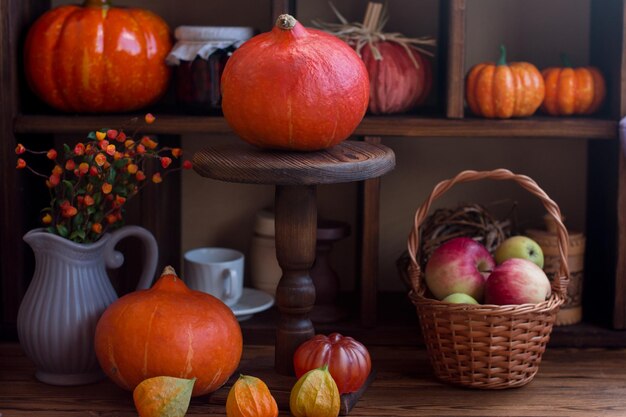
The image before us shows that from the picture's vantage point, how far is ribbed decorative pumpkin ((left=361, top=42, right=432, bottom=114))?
190 centimetres

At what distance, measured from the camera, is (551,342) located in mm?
1931

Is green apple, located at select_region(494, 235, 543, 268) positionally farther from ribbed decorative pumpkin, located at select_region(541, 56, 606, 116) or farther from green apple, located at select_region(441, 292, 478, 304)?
ribbed decorative pumpkin, located at select_region(541, 56, 606, 116)

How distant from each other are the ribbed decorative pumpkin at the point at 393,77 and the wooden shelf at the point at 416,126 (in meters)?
0.05

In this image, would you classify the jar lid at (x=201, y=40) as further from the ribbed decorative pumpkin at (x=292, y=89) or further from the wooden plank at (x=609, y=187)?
the wooden plank at (x=609, y=187)

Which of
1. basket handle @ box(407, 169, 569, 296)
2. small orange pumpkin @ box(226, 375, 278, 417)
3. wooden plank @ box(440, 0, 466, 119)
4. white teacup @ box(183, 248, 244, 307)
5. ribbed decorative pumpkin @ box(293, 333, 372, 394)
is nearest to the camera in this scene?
small orange pumpkin @ box(226, 375, 278, 417)

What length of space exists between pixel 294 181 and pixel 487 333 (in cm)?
45

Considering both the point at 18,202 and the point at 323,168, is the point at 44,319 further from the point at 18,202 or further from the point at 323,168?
the point at 323,168

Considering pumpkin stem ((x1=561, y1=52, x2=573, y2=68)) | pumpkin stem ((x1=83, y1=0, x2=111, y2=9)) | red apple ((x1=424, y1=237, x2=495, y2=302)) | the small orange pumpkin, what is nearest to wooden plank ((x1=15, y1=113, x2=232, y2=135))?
pumpkin stem ((x1=83, y1=0, x2=111, y2=9))

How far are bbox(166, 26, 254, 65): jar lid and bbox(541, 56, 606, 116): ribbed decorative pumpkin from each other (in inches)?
24.9

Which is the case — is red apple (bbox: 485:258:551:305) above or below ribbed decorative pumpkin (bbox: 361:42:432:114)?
below

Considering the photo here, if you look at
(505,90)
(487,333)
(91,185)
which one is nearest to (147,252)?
(91,185)

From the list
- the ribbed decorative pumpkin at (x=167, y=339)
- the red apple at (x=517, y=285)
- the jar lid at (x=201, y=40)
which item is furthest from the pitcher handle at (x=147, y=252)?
the red apple at (x=517, y=285)

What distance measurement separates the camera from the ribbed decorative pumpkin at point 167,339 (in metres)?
1.55

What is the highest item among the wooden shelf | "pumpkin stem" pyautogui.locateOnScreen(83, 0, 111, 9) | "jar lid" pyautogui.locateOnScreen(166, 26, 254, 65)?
"pumpkin stem" pyautogui.locateOnScreen(83, 0, 111, 9)
